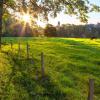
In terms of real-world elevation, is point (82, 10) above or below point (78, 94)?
above

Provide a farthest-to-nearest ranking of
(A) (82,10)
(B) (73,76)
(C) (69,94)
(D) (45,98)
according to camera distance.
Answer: (A) (82,10) < (B) (73,76) < (C) (69,94) < (D) (45,98)

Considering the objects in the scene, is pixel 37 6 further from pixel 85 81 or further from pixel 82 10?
pixel 85 81

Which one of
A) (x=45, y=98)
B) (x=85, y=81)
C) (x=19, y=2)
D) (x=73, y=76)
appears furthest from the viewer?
(x=19, y=2)

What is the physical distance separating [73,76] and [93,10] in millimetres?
8067

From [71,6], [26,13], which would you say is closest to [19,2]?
[26,13]

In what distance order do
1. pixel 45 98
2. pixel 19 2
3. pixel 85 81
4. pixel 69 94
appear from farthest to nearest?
pixel 19 2 → pixel 85 81 → pixel 69 94 → pixel 45 98

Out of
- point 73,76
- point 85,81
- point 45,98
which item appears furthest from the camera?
point 73,76

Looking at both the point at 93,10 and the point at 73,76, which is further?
the point at 93,10

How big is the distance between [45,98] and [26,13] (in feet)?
60.8

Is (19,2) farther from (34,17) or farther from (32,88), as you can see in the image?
(32,88)

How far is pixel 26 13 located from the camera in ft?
109

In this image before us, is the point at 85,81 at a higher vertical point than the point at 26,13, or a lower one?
lower

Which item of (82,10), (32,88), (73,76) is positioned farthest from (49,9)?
(32,88)

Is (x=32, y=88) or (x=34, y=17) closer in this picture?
(x=32, y=88)
